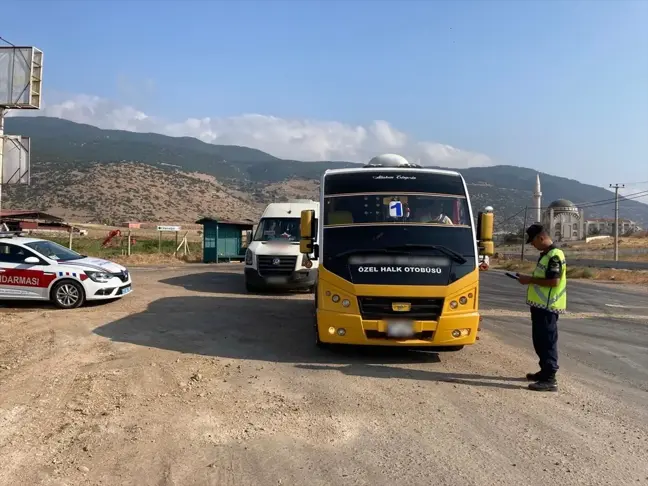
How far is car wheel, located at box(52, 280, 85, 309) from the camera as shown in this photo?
11133 mm

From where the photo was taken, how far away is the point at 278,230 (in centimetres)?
1448

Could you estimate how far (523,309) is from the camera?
1363cm

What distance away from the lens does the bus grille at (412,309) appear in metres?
6.69

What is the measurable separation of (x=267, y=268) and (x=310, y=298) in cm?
132

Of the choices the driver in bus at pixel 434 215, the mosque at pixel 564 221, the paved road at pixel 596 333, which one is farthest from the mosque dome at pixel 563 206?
the driver in bus at pixel 434 215

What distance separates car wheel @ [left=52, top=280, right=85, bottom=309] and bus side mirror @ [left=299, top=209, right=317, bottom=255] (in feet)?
19.0

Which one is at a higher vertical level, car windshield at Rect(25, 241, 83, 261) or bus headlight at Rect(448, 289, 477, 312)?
car windshield at Rect(25, 241, 83, 261)

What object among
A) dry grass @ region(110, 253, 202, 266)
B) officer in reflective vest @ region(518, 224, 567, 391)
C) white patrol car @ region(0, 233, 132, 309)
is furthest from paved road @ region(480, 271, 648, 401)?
dry grass @ region(110, 253, 202, 266)

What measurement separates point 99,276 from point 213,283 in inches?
230

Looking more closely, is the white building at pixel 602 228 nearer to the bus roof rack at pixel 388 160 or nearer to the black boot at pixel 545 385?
the bus roof rack at pixel 388 160

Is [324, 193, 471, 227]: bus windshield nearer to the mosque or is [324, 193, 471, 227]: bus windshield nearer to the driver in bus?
the driver in bus

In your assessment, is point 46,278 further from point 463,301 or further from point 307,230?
point 463,301

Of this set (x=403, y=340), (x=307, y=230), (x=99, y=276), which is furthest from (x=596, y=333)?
(x=99, y=276)

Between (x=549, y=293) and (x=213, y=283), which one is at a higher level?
(x=549, y=293)
